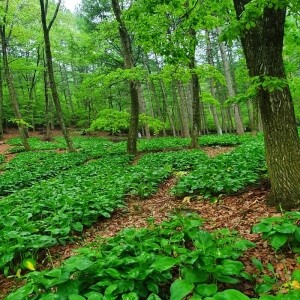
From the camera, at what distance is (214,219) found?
16.7 ft

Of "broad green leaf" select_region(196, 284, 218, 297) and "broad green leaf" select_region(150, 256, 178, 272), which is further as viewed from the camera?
"broad green leaf" select_region(150, 256, 178, 272)

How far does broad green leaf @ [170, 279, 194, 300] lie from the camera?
2.40 m

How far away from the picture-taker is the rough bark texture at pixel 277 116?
446 centimetres

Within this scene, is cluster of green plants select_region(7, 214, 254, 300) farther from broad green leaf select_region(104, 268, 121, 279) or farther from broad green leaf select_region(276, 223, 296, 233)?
broad green leaf select_region(276, 223, 296, 233)

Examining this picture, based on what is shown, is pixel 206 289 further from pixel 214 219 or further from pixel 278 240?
pixel 214 219

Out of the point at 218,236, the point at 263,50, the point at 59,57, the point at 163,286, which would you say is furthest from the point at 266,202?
the point at 59,57

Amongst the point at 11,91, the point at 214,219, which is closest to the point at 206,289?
the point at 214,219

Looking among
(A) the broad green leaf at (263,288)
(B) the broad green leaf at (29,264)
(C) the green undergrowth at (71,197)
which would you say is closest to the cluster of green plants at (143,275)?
(A) the broad green leaf at (263,288)

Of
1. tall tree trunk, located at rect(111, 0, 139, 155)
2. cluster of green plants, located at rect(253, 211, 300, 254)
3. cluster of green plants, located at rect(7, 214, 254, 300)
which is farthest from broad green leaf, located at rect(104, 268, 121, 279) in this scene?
tall tree trunk, located at rect(111, 0, 139, 155)

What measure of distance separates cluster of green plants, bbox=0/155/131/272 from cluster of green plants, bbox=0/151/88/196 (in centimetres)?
231

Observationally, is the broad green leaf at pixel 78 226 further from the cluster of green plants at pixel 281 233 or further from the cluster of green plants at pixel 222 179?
the cluster of green plants at pixel 281 233

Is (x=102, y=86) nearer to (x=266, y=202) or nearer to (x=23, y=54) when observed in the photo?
(x=266, y=202)

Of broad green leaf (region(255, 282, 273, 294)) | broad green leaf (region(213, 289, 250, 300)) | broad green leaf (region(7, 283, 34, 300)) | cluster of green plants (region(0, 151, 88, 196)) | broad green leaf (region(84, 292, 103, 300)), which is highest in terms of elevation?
cluster of green plants (region(0, 151, 88, 196))

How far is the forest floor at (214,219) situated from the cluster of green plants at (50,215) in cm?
20
